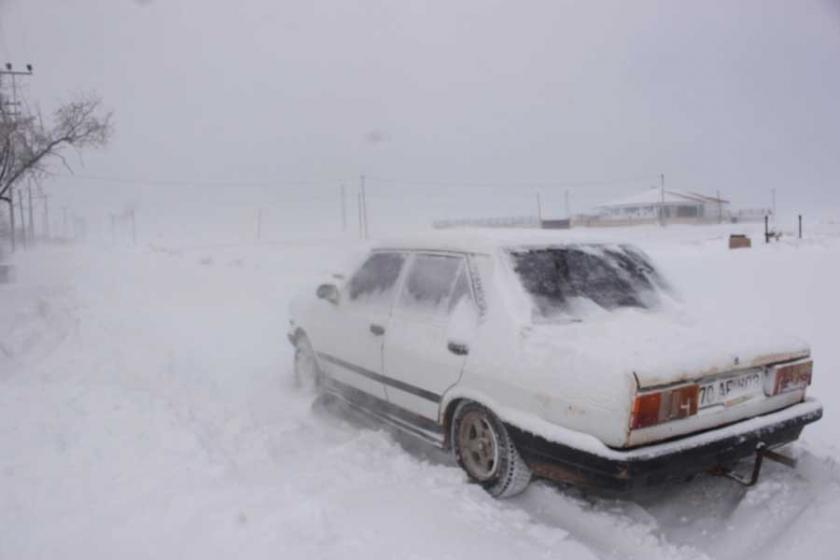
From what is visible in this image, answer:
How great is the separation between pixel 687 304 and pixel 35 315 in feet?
29.5

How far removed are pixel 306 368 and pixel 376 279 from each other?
1547 mm

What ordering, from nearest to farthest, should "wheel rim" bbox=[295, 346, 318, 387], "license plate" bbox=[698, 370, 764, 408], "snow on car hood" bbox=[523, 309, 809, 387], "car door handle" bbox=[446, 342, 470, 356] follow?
"snow on car hood" bbox=[523, 309, 809, 387] < "license plate" bbox=[698, 370, 764, 408] < "car door handle" bbox=[446, 342, 470, 356] < "wheel rim" bbox=[295, 346, 318, 387]

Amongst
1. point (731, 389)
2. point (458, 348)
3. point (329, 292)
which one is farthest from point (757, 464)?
point (329, 292)

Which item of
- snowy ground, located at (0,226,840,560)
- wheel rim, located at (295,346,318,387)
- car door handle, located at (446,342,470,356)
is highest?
car door handle, located at (446,342,470,356)

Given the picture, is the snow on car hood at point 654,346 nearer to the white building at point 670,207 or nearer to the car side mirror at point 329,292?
the car side mirror at point 329,292

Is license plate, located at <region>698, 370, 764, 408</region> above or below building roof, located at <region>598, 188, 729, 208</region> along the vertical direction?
below

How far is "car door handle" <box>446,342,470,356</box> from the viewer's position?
3.57 m

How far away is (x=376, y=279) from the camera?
4613mm

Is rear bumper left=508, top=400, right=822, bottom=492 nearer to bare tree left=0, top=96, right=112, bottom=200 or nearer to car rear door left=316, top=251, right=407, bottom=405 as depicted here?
car rear door left=316, top=251, right=407, bottom=405

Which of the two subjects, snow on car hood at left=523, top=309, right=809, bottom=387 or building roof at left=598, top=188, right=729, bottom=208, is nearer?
snow on car hood at left=523, top=309, right=809, bottom=387

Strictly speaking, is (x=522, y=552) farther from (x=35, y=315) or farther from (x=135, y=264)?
(x=135, y=264)

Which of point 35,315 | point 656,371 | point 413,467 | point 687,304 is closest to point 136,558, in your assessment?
point 413,467

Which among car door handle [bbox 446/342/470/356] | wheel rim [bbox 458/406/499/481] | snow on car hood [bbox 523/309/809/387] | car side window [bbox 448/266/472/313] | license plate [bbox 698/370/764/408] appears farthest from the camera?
car side window [bbox 448/266/472/313]

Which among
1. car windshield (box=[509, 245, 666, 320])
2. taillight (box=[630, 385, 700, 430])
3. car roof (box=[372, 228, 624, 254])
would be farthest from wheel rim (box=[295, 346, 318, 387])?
taillight (box=[630, 385, 700, 430])
